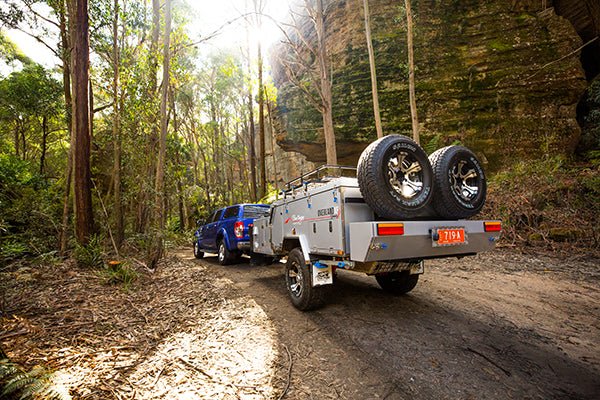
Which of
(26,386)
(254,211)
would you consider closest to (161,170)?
(254,211)

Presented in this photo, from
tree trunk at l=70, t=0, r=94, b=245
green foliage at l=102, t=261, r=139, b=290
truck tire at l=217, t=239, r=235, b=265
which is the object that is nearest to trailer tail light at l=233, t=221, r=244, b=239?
truck tire at l=217, t=239, r=235, b=265

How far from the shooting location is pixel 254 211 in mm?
7684

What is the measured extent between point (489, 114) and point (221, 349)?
572 inches

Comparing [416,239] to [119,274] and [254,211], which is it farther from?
[119,274]

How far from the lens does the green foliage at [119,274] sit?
532 cm

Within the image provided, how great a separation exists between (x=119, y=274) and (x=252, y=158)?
45.7 feet

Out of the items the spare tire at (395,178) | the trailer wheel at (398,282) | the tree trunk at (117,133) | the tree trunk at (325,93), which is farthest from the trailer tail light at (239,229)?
the spare tire at (395,178)

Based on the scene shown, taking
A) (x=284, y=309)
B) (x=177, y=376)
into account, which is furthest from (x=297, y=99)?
(x=177, y=376)

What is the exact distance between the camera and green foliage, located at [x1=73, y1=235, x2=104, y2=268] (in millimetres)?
6277

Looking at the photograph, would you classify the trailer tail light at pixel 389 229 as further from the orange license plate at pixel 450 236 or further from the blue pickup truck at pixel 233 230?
the blue pickup truck at pixel 233 230

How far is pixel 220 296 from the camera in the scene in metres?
4.60

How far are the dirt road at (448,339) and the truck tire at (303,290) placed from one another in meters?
0.15

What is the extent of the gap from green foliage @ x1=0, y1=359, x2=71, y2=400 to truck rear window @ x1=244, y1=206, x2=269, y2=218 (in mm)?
5614

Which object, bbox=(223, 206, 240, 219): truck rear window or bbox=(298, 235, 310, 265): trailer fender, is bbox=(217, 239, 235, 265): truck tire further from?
bbox=(298, 235, 310, 265): trailer fender
